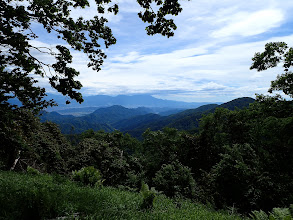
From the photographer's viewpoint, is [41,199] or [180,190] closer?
[41,199]

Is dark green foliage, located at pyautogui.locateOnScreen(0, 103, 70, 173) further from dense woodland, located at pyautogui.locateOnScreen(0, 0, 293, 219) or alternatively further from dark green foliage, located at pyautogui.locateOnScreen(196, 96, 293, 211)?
dark green foliage, located at pyautogui.locateOnScreen(196, 96, 293, 211)

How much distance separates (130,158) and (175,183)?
1635 centimetres

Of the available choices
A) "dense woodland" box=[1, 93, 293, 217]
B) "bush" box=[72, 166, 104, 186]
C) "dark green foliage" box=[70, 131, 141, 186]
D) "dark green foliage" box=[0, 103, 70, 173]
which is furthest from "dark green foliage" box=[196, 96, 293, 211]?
"dark green foliage" box=[70, 131, 141, 186]

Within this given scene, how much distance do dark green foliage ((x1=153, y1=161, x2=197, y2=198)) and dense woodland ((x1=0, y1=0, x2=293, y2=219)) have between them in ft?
0.34

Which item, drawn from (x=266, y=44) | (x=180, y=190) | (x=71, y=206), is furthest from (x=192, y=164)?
(x=71, y=206)

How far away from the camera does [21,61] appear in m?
6.12

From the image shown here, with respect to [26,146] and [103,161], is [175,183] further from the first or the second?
[26,146]

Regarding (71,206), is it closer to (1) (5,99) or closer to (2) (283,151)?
(1) (5,99)

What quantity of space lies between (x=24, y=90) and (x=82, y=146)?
24335 mm

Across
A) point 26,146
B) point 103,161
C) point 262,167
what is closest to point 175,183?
point 262,167

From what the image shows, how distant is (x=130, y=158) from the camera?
34.5 meters

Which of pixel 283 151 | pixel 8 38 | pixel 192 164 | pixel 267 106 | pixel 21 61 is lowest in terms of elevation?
pixel 192 164

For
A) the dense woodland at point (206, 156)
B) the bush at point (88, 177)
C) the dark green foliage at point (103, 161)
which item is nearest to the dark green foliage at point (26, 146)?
the dense woodland at point (206, 156)

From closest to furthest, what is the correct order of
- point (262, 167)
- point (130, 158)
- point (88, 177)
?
point (88, 177), point (262, 167), point (130, 158)
